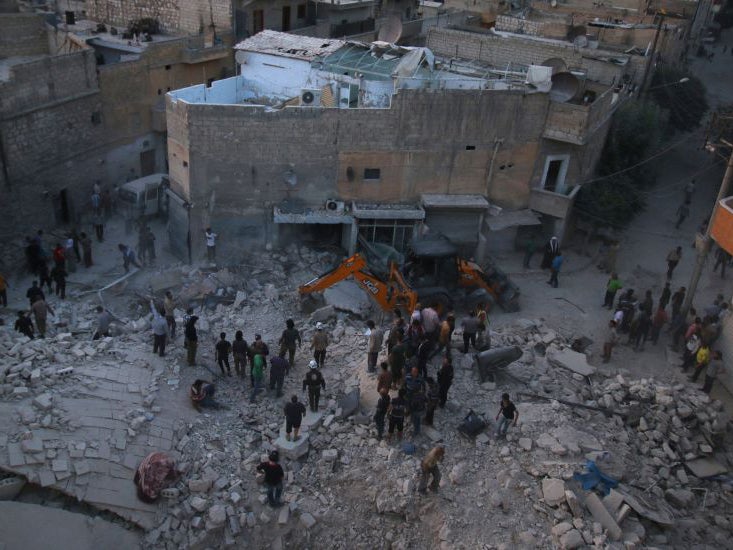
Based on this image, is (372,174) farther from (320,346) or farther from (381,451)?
(381,451)

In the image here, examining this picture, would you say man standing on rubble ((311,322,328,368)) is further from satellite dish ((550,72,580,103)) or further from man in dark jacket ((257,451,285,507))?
satellite dish ((550,72,580,103))

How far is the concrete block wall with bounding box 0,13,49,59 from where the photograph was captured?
23531 millimetres

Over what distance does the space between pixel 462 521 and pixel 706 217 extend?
17009 mm

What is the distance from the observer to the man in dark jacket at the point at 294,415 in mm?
11523

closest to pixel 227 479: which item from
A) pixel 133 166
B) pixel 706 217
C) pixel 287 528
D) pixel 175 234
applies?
pixel 287 528

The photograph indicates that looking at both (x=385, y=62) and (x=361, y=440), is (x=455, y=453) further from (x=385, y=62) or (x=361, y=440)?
(x=385, y=62)

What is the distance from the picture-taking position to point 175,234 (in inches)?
750

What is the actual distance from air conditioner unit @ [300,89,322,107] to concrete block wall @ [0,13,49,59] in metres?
12.3

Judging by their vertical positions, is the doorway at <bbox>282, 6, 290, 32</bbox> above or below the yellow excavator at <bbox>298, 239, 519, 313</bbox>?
above

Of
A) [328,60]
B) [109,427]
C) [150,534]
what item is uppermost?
[328,60]

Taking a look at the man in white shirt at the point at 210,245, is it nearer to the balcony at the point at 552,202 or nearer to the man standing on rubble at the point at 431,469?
the balcony at the point at 552,202

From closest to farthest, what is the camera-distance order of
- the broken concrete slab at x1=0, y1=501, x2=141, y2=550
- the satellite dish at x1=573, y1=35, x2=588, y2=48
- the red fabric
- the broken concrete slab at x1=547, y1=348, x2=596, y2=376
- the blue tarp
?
the broken concrete slab at x1=0, y1=501, x2=141, y2=550, the red fabric, the blue tarp, the broken concrete slab at x1=547, y1=348, x2=596, y2=376, the satellite dish at x1=573, y1=35, x2=588, y2=48

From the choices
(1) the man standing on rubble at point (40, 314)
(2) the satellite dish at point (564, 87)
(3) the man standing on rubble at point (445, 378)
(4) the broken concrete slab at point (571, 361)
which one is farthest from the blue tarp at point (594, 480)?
(2) the satellite dish at point (564, 87)

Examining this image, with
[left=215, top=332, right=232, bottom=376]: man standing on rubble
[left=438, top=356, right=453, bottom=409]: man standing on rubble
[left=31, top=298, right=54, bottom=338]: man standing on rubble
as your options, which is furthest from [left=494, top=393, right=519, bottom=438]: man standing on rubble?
[left=31, top=298, right=54, bottom=338]: man standing on rubble
